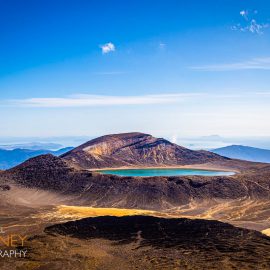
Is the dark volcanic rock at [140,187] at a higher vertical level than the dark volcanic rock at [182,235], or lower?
higher

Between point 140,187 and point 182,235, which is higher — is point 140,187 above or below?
above

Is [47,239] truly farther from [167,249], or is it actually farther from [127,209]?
[127,209]

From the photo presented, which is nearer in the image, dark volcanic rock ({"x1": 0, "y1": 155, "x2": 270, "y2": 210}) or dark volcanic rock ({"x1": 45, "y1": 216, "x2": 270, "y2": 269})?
dark volcanic rock ({"x1": 45, "y1": 216, "x2": 270, "y2": 269})

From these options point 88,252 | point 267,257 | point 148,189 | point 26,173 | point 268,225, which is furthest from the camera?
point 26,173

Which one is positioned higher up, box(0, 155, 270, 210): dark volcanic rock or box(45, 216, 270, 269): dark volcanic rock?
box(0, 155, 270, 210): dark volcanic rock

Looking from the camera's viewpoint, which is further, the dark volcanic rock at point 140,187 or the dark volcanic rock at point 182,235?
the dark volcanic rock at point 140,187

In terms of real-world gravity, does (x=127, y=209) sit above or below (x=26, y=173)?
below

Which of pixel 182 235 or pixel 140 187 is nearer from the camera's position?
pixel 182 235

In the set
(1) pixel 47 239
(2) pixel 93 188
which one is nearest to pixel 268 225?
(1) pixel 47 239

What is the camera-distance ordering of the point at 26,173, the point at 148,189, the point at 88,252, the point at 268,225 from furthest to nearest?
the point at 26,173 < the point at 148,189 < the point at 268,225 < the point at 88,252

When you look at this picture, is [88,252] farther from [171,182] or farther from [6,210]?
[171,182]

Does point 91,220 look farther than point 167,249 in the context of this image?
Yes
